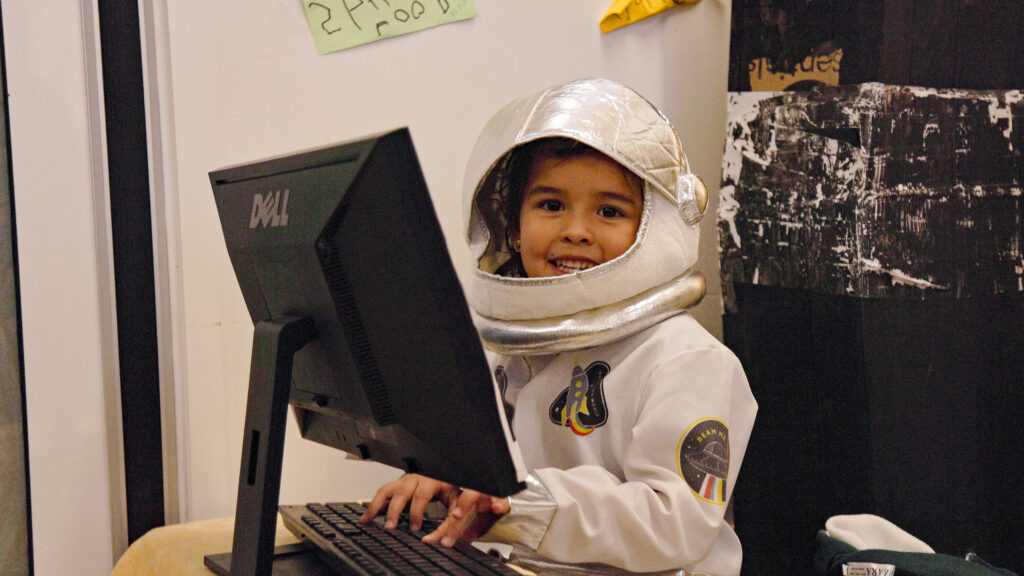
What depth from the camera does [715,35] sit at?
1374mm

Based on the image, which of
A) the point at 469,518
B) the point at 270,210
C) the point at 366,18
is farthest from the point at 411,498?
the point at 366,18

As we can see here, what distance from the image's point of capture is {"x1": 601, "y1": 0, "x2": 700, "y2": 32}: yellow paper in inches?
51.9

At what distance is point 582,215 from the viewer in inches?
40.9

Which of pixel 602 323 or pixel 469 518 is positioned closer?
pixel 469 518

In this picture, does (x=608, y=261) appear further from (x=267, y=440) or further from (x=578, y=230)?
(x=267, y=440)

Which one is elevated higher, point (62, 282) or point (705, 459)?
point (62, 282)

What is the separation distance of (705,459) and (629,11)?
794 mm

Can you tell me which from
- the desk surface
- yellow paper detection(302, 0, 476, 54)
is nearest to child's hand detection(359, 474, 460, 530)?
the desk surface

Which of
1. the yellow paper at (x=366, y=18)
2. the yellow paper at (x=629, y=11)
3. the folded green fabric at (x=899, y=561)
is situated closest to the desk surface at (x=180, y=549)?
the folded green fabric at (x=899, y=561)

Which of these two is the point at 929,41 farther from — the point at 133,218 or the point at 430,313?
the point at 133,218

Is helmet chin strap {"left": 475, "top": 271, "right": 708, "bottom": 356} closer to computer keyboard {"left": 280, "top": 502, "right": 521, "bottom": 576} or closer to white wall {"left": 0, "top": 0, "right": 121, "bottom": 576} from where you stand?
computer keyboard {"left": 280, "top": 502, "right": 521, "bottom": 576}

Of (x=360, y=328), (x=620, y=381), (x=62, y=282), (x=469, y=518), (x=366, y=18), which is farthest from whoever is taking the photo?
(x=366, y=18)

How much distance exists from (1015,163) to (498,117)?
68 centimetres

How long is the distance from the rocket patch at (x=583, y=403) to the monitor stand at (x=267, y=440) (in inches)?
16.5
